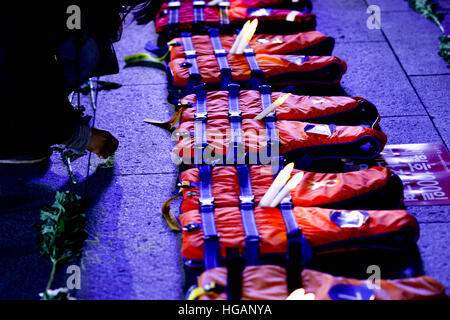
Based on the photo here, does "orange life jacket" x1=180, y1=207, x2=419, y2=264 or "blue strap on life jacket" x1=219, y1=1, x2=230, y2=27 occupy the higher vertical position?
"blue strap on life jacket" x1=219, y1=1, x2=230, y2=27

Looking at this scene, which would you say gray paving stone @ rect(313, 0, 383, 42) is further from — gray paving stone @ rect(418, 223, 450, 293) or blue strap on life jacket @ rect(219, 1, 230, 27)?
gray paving stone @ rect(418, 223, 450, 293)

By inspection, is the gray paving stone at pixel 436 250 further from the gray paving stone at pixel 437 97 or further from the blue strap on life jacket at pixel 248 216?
the blue strap on life jacket at pixel 248 216

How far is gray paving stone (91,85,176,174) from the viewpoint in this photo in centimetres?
293

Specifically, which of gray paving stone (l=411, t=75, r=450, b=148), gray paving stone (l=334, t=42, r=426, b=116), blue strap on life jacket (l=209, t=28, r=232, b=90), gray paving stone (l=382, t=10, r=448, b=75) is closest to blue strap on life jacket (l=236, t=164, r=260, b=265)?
blue strap on life jacket (l=209, t=28, r=232, b=90)

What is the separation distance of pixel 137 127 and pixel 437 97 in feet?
7.13

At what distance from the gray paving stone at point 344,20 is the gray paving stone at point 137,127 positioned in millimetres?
1653

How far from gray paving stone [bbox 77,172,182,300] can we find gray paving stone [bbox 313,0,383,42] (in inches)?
84.9

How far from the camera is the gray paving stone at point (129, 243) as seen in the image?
229 cm

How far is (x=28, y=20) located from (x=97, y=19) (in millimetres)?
420

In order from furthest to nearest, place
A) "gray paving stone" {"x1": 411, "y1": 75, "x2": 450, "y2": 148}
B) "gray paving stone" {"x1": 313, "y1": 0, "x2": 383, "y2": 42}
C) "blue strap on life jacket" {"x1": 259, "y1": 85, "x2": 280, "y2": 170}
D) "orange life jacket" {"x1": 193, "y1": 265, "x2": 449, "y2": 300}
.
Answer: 1. "gray paving stone" {"x1": 313, "y1": 0, "x2": 383, "y2": 42}
2. "gray paving stone" {"x1": 411, "y1": 75, "x2": 450, "y2": 148}
3. "blue strap on life jacket" {"x1": 259, "y1": 85, "x2": 280, "y2": 170}
4. "orange life jacket" {"x1": 193, "y1": 265, "x2": 449, "y2": 300}
